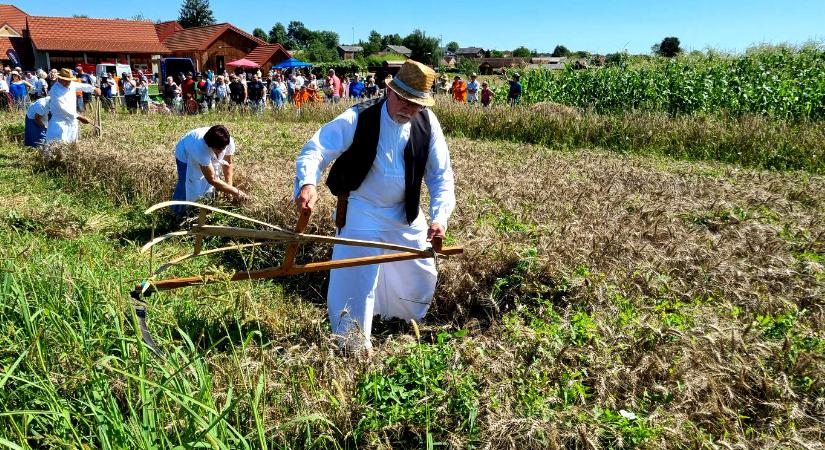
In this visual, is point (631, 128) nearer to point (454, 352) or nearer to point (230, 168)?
point (230, 168)

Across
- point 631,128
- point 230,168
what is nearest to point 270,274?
point 230,168

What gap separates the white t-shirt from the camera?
Result: 612 cm

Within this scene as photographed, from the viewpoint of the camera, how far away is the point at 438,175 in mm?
3938

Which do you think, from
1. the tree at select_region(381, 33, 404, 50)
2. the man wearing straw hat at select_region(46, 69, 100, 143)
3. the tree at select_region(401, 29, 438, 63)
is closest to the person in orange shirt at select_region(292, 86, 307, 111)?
the man wearing straw hat at select_region(46, 69, 100, 143)

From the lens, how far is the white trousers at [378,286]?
146 inches

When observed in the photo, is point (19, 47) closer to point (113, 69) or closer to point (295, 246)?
point (113, 69)

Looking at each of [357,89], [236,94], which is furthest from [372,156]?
[357,89]

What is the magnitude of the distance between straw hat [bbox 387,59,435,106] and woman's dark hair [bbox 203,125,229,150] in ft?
9.65

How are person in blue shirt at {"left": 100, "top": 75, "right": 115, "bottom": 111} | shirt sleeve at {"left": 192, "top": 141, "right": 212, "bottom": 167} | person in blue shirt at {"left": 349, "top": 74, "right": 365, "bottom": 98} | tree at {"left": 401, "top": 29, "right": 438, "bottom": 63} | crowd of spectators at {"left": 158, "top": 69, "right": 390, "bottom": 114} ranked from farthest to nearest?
tree at {"left": 401, "top": 29, "right": 438, "bottom": 63}, person in blue shirt at {"left": 349, "top": 74, "right": 365, "bottom": 98}, crowd of spectators at {"left": 158, "top": 69, "right": 390, "bottom": 114}, person in blue shirt at {"left": 100, "top": 75, "right": 115, "bottom": 111}, shirt sleeve at {"left": 192, "top": 141, "right": 212, "bottom": 167}

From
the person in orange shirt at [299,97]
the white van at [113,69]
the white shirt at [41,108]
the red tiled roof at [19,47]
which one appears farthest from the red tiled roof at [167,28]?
the white shirt at [41,108]

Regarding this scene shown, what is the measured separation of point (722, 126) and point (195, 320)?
10.5 metres

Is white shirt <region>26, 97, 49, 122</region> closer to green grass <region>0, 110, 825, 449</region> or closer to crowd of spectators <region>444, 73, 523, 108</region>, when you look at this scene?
green grass <region>0, 110, 825, 449</region>

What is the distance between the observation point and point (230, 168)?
654 centimetres

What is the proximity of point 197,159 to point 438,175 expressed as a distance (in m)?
3.27
